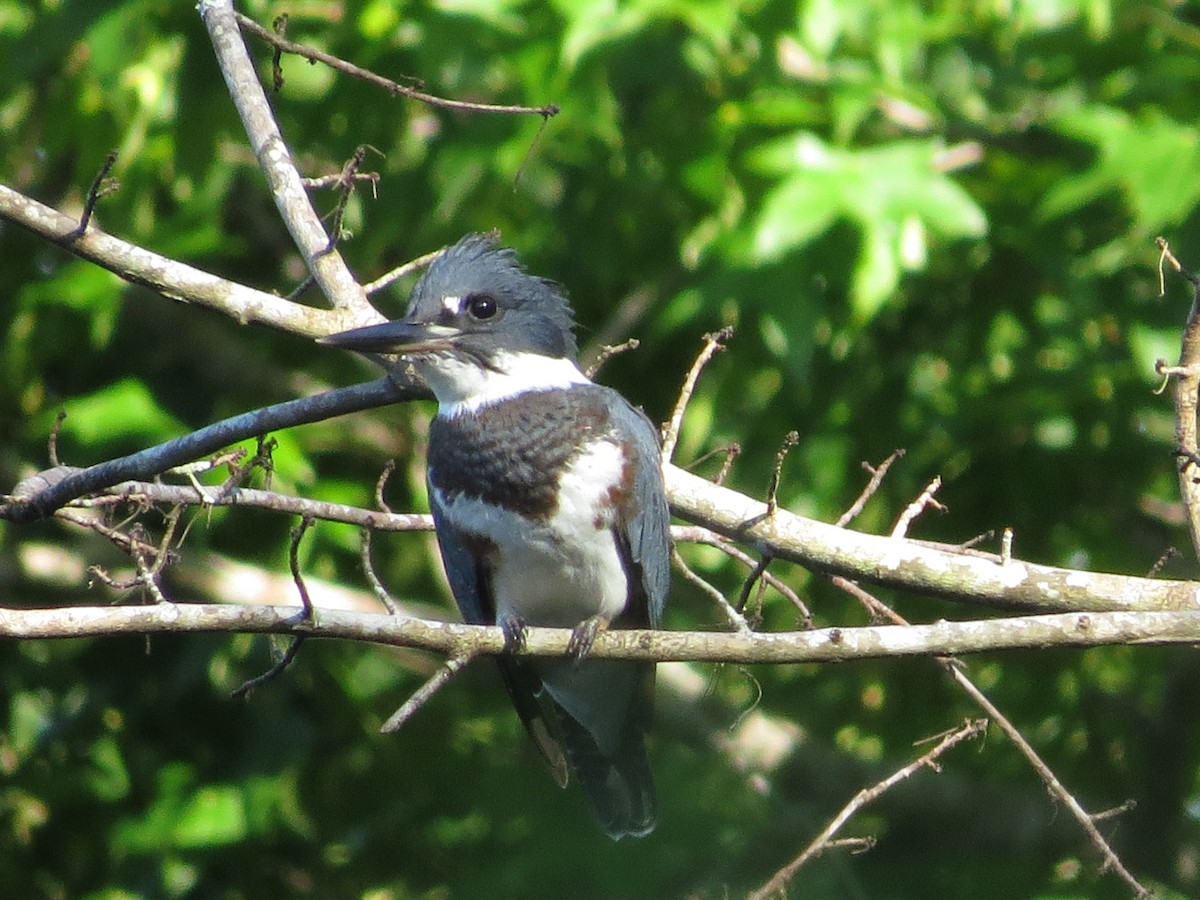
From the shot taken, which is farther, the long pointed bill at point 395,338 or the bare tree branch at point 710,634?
the long pointed bill at point 395,338

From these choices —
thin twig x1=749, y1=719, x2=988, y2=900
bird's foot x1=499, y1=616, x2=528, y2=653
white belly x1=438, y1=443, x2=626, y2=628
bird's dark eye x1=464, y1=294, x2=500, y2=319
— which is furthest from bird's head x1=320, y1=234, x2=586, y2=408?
thin twig x1=749, y1=719, x2=988, y2=900

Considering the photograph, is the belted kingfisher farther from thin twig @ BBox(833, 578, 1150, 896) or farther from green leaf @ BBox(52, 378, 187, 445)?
green leaf @ BBox(52, 378, 187, 445)

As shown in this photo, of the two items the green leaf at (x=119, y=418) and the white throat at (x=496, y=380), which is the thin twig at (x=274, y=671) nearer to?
the white throat at (x=496, y=380)

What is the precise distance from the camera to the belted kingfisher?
3.01 m

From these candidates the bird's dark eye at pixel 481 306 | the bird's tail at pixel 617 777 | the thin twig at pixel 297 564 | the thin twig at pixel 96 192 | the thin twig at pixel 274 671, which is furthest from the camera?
the bird's tail at pixel 617 777

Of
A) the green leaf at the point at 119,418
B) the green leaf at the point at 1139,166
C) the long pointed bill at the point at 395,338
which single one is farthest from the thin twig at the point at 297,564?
the green leaf at the point at 1139,166

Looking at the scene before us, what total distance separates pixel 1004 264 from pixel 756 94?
93 cm

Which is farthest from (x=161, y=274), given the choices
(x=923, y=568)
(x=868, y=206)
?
(x=868, y=206)

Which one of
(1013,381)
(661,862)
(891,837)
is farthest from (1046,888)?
(1013,381)

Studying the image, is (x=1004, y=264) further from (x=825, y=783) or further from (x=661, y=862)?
(x=661, y=862)

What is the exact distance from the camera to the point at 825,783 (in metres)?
4.45

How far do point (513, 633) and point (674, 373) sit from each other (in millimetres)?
1997

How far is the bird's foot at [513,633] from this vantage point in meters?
2.40

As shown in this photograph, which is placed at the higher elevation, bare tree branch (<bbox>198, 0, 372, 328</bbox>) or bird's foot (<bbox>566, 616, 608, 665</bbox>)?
bare tree branch (<bbox>198, 0, 372, 328</bbox>)
